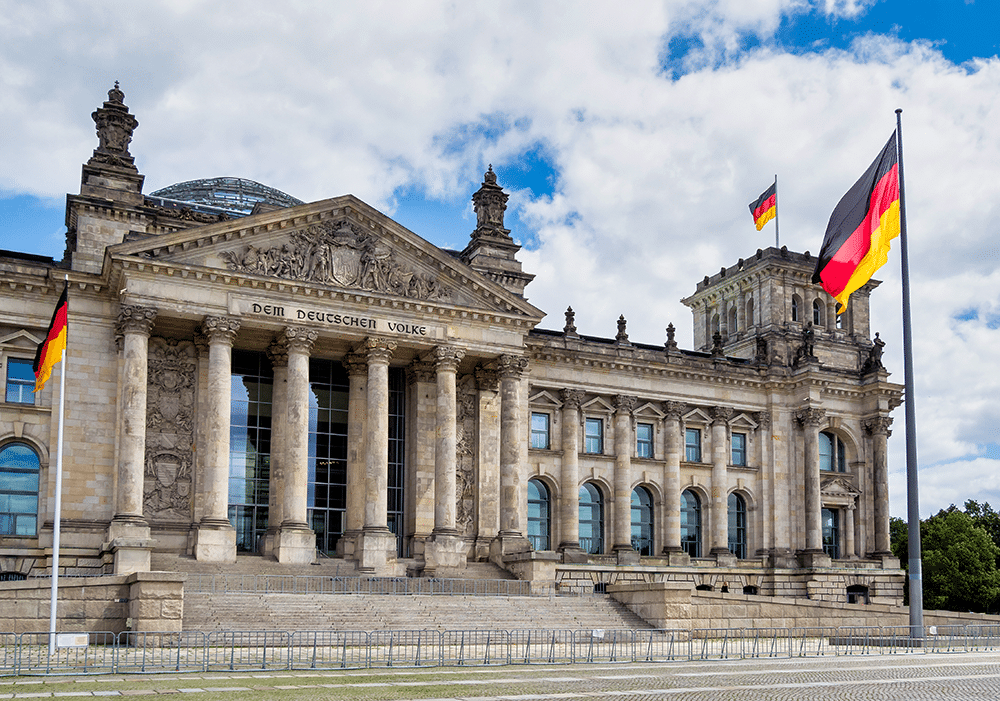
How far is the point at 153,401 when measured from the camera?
164 feet

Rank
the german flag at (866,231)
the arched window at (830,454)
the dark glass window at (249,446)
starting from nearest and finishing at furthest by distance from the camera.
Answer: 1. the german flag at (866,231)
2. the dark glass window at (249,446)
3. the arched window at (830,454)

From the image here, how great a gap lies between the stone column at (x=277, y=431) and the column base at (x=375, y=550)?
3.85 meters

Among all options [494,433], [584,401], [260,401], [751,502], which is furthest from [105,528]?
[751,502]

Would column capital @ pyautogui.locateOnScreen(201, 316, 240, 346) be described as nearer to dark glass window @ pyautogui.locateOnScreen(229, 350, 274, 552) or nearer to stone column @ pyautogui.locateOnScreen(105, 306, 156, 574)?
stone column @ pyautogui.locateOnScreen(105, 306, 156, 574)

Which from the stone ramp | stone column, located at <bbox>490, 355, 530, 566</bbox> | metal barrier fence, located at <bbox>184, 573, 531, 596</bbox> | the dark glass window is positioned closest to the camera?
the stone ramp

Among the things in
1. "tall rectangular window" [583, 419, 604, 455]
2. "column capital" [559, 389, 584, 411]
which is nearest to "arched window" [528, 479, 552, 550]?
"tall rectangular window" [583, 419, 604, 455]

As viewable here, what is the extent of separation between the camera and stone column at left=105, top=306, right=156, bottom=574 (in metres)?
44.8

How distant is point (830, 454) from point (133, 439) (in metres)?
43.6

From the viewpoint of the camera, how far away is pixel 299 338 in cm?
4975

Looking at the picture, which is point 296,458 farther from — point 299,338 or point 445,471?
point 445,471

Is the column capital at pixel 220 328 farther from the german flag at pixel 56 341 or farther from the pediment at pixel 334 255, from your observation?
the german flag at pixel 56 341

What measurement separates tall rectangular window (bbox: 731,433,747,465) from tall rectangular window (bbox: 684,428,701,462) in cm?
Result: 262

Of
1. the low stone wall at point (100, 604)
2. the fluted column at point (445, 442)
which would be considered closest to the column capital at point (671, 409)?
the fluted column at point (445, 442)

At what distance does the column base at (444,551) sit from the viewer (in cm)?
5097
